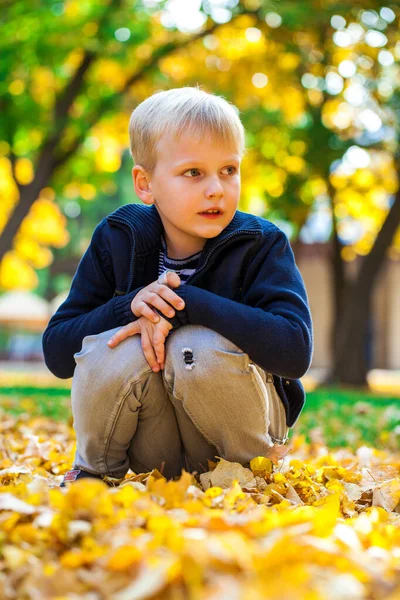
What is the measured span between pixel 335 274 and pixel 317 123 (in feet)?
10.7

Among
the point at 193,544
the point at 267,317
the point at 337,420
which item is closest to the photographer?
the point at 193,544

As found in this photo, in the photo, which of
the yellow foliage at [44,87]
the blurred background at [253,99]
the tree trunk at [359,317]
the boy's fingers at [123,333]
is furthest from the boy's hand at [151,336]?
the tree trunk at [359,317]

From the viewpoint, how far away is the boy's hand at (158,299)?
2.35m

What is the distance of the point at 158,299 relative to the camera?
92.7 inches

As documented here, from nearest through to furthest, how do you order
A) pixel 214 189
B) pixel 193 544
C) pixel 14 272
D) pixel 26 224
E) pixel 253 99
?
1. pixel 193 544
2. pixel 214 189
3. pixel 253 99
4. pixel 26 224
5. pixel 14 272

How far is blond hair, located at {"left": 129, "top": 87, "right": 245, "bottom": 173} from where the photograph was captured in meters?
2.48

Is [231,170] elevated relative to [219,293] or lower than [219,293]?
elevated

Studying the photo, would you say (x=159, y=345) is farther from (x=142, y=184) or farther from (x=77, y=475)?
(x=142, y=184)

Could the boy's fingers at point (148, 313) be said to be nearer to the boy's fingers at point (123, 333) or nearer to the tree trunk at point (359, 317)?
the boy's fingers at point (123, 333)

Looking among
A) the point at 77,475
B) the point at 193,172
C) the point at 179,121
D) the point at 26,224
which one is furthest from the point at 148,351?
the point at 26,224

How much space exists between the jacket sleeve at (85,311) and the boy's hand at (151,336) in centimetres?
11

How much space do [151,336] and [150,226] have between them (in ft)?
1.58

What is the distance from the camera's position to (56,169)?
12.5 metres

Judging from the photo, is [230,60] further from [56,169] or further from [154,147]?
[154,147]
